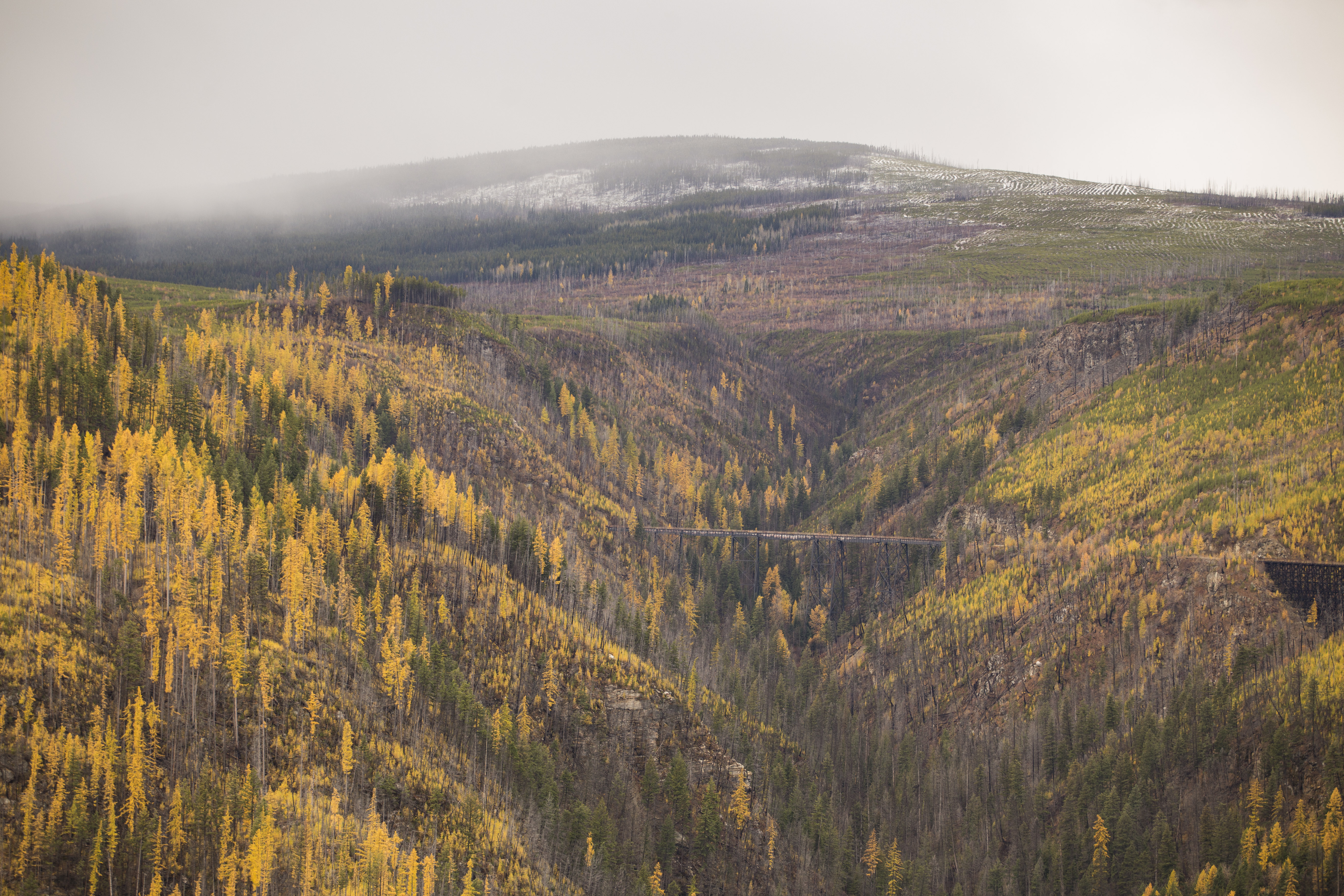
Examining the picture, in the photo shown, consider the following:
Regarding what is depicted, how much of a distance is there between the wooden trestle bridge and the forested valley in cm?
287

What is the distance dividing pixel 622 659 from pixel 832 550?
217ft

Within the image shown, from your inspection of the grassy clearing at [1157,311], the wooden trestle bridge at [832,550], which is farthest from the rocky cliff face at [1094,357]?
the wooden trestle bridge at [832,550]

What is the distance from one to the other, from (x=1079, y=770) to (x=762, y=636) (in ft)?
207

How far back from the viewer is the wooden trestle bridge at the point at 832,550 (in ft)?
556

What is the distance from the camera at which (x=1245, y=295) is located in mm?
173375

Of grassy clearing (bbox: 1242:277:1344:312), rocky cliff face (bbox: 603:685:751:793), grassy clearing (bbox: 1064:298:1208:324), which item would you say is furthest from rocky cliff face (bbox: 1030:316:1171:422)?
rocky cliff face (bbox: 603:685:751:793)

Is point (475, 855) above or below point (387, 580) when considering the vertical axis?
below

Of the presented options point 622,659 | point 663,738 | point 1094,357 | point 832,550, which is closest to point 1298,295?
point 1094,357

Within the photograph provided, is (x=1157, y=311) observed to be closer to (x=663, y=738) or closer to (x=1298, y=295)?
(x=1298, y=295)

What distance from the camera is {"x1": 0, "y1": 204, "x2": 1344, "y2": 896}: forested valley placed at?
8556cm

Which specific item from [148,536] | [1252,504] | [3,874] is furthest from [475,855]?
[1252,504]

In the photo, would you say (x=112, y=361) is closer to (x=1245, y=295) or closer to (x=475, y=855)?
(x=475, y=855)

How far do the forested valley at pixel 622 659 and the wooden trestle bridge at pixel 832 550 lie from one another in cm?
287

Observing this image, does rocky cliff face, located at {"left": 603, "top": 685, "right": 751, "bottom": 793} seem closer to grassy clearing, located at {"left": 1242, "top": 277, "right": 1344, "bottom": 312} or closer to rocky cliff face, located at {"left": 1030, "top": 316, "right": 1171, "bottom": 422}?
rocky cliff face, located at {"left": 1030, "top": 316, "right": 1171, "bottom": 422}
